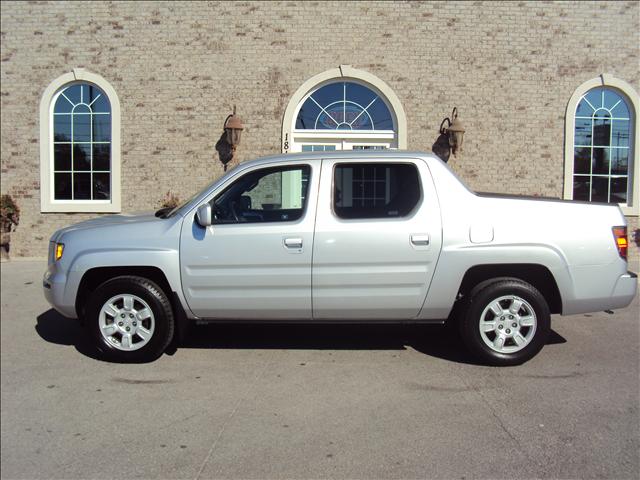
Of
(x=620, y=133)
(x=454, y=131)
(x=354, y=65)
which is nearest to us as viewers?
(x=454, y=131)

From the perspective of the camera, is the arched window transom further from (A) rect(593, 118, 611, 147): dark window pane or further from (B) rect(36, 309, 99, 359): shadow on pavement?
(B) rect(36, 309, 99, 359): shadow on pavement

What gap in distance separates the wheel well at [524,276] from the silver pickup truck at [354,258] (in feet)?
0.05

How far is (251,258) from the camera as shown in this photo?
187 inches

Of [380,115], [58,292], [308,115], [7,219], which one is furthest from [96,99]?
[58,292]

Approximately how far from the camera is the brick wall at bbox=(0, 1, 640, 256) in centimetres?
1038

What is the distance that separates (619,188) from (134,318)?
33.1 ft

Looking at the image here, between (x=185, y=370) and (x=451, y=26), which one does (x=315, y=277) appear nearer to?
(x=185, y=370)

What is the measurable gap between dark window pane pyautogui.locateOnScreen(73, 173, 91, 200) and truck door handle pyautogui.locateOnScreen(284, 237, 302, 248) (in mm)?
7789

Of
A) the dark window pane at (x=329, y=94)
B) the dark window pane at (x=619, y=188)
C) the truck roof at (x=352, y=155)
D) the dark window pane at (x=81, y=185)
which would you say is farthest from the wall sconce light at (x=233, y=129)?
the dark window pane at (x=619, y=188)

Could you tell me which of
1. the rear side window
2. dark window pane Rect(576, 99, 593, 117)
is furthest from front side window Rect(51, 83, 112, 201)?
dark window pane Rect(576, 99, 593, 117)

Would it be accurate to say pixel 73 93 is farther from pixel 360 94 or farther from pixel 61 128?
pixel 360 94

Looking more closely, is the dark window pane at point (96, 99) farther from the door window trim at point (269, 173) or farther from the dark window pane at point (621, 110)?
the dark window pane at point (621, 110)

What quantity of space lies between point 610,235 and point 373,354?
2467 millimetres

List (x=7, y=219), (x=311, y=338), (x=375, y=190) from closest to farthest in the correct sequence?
(x=375, y=190)
(x=311, y=338)
(x=7, y=219)
